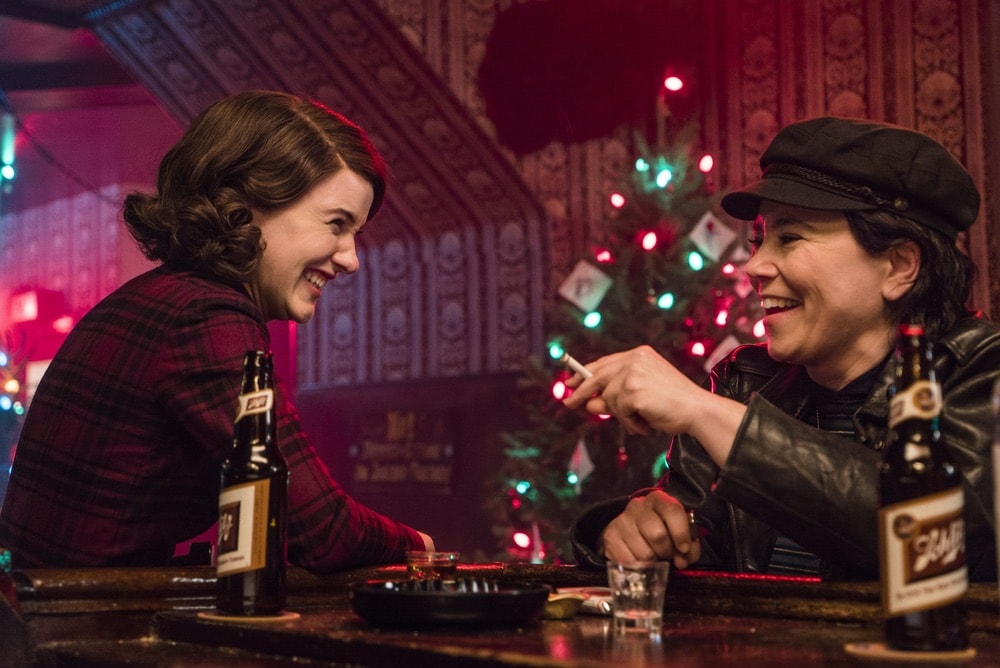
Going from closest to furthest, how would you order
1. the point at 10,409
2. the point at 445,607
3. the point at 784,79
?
the point at 445,607, the point at 784,79, the point at 10,409

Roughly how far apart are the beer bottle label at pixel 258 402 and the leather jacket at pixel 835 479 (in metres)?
0.62

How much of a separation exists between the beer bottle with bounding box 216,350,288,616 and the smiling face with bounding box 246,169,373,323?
73cm

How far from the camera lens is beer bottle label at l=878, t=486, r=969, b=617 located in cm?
102

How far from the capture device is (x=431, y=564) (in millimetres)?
1673

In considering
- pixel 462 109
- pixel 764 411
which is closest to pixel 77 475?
pixel 764 411

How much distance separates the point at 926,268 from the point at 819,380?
0.92ft

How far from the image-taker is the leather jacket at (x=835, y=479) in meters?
1.51

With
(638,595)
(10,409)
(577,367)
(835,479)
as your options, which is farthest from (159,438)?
(10,409)

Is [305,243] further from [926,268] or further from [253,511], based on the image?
[926,268]

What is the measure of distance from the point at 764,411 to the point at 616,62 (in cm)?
470

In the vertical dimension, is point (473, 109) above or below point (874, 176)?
above

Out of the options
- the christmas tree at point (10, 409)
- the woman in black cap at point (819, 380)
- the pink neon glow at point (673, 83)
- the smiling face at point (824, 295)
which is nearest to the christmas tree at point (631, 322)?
the pink neon glow at point (673, 83)

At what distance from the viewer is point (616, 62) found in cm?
596

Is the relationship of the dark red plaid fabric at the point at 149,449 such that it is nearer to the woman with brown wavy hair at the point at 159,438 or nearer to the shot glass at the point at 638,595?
the woman with brown wavy hair at the point at 159,438
